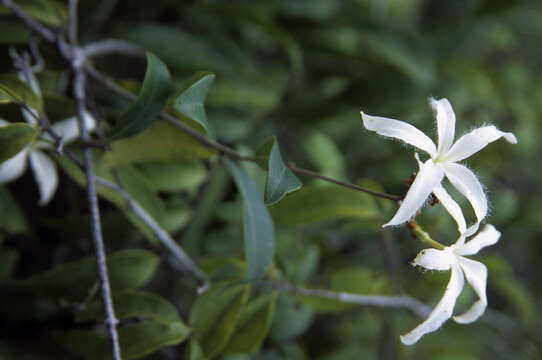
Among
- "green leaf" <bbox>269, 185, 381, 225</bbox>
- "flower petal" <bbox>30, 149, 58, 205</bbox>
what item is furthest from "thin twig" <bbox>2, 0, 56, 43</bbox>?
"green leaf" <bbox>269, 185, 381, 225</bbox>

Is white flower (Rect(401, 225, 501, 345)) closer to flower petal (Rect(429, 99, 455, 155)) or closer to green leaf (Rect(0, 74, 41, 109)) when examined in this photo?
flower petal (Rect(429, 99, 455, 155))

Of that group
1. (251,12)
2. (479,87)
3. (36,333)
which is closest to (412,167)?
(479,87)

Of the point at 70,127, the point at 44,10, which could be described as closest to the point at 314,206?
the point at 70,127

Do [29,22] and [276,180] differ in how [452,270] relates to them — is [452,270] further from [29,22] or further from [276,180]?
[29,22]

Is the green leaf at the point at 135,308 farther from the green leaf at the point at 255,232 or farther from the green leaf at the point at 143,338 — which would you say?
the green leaf at the point at 255,232

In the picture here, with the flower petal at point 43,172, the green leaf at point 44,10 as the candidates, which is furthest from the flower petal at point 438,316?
the green leaf at point 44,10

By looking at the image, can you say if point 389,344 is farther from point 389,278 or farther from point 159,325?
point 159,325
